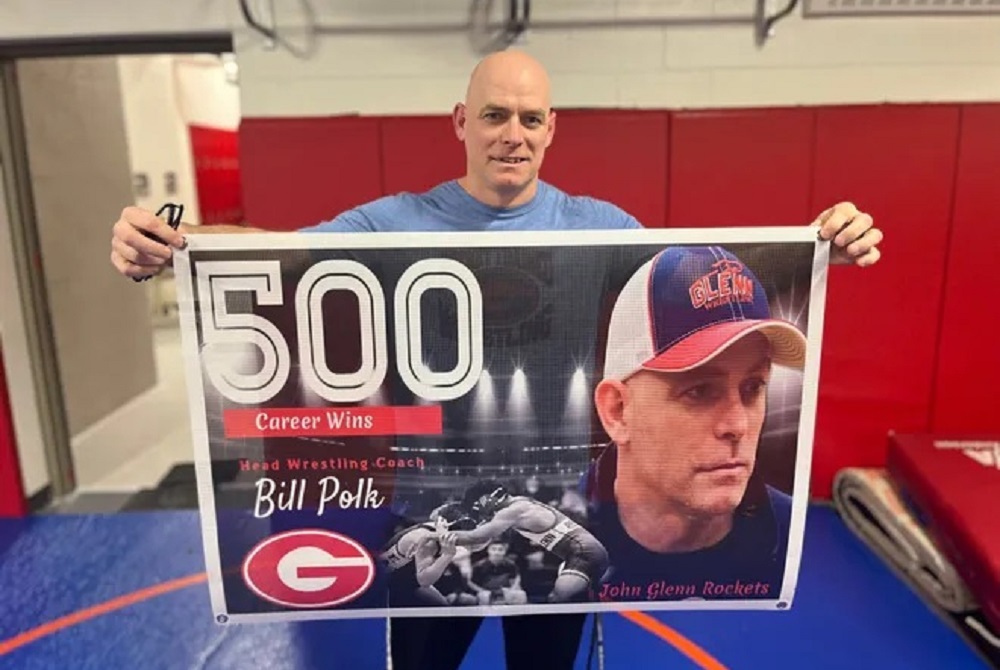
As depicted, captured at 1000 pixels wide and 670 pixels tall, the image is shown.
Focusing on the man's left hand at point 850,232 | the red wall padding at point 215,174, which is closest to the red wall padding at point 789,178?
the man's left hand at point 850,232

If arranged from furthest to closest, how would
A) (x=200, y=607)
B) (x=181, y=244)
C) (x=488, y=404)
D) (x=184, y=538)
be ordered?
(x=184, y=538), (x=200, y=607), (x=488, y=404), (x=181, y=244)

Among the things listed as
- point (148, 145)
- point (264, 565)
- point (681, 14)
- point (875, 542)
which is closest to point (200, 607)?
point (264, 565)

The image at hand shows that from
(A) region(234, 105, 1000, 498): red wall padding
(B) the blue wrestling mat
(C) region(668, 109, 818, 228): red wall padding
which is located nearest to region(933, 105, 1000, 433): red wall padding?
(A) region(234, 105, 1000, 498): red wall padding

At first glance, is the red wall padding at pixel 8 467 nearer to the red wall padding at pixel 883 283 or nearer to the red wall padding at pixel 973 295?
the red wall padding at pixel 883 283

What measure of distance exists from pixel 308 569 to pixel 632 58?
7.45ft

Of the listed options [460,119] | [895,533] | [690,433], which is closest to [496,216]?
[460,119]

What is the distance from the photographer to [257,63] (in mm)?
2873

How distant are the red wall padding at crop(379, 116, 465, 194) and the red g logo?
1771 millimetres

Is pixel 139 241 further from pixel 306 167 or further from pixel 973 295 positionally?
pixel 973 295

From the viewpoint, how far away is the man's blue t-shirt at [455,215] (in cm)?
151

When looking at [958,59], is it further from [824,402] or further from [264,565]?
[264,565]

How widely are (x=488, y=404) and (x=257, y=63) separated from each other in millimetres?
2086

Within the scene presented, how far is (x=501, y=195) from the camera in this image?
149cm

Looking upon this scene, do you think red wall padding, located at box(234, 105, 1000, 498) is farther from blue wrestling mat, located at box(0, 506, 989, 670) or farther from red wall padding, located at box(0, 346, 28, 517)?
red wall padding, located at box(0, 346, 28, 517)
